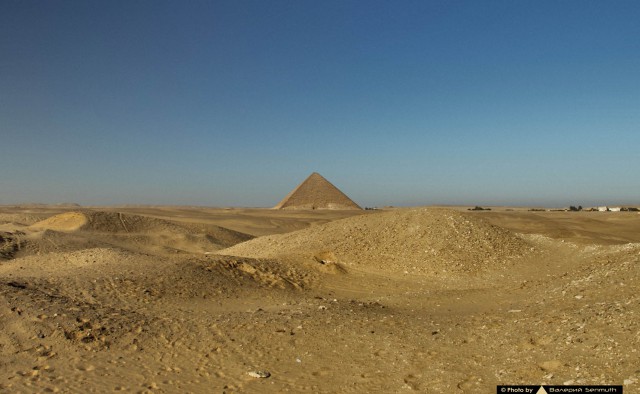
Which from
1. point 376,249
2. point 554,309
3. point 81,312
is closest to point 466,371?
point 554,309

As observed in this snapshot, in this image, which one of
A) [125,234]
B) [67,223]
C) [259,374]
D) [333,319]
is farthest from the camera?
[67,223]

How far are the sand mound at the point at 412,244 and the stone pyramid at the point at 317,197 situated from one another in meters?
40.9

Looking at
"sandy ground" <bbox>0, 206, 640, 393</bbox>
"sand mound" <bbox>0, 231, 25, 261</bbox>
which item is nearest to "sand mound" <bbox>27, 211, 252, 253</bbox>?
"sand mound" <bbox>0, 231, 25, 261</bbox>

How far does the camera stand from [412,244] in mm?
13266

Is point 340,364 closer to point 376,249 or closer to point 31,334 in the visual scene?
point 31,334

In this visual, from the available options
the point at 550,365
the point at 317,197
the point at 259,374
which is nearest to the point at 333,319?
the point at 259,374

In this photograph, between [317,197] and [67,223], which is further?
[317,197]

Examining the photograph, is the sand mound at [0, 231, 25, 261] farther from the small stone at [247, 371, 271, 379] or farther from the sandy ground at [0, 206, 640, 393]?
the small stone at [247, 371, 271, 379]

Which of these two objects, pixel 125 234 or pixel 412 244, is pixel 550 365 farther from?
pixel 125 234

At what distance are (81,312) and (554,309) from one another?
733 centimetres

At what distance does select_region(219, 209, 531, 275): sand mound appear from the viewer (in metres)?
12.3

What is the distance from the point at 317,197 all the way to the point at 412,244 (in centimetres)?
4567

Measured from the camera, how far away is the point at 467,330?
6301 millimetres

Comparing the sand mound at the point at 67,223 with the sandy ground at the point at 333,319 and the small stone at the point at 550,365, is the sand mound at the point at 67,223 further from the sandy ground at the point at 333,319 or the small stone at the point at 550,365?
the small stone at the point at 550,365
